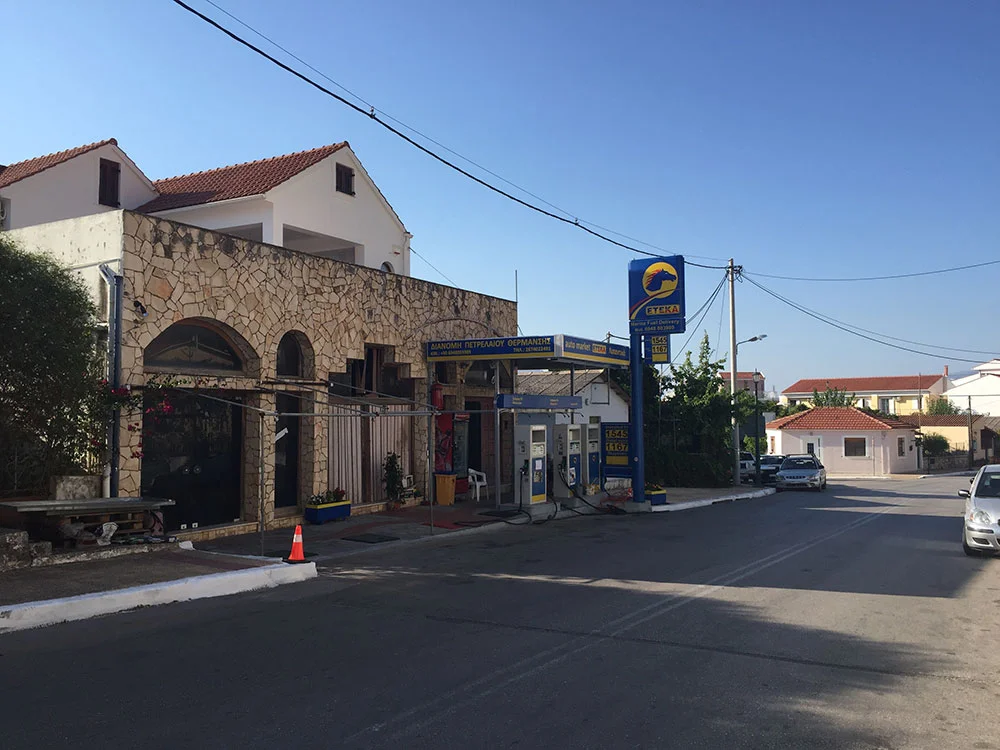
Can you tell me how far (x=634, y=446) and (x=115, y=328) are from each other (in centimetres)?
1419

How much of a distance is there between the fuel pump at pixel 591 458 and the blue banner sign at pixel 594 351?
197cm

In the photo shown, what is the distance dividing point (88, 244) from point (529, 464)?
1067cm

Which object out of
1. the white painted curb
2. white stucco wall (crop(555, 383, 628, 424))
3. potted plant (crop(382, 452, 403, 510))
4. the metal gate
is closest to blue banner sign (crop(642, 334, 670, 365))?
the metal gate

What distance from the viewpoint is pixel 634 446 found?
22.1 m

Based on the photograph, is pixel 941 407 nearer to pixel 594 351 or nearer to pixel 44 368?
pixel 594 351

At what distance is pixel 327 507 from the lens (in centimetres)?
1617

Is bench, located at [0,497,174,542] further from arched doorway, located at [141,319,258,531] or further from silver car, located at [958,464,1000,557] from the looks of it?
silver car, located at [958,464,1000,557]

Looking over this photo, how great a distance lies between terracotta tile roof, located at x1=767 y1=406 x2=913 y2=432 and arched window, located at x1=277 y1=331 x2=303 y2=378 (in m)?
43.5

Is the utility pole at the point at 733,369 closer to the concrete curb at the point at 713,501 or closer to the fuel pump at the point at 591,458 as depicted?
the concrete curb at the point at 713,501

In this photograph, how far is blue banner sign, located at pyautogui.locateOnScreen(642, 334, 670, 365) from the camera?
2378 cm

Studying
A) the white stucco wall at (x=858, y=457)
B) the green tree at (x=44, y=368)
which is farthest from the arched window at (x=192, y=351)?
the white stucco wall at (x=858, y=457)

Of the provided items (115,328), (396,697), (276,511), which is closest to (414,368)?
(276,511)

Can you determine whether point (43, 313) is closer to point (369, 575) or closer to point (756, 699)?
point (369, 575)

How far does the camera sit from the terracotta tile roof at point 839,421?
5034 cm
